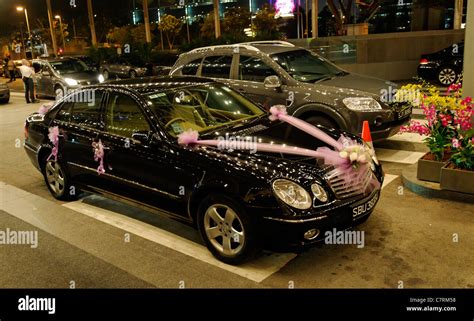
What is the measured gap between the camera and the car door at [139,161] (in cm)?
474

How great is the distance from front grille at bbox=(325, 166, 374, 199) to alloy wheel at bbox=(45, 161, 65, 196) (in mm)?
3732

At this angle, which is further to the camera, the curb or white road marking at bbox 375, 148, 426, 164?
white road marking at bbox 375, 148, 426, 164

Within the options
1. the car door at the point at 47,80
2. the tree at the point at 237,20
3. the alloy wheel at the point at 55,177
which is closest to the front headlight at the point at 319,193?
the alloy wheel at the point at 55,177

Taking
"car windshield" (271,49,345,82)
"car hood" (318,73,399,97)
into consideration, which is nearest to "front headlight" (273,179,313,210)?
"car hood" (318,73,399,97)

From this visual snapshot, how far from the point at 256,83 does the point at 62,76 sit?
456 inches

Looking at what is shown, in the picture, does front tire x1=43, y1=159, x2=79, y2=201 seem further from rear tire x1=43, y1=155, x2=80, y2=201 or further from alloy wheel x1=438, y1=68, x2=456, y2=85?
alloy wheel x1=438, y1=68, x2=456, y2=85

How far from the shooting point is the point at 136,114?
5277 millimetres

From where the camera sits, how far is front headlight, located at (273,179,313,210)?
4059 mm

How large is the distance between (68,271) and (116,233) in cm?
92
